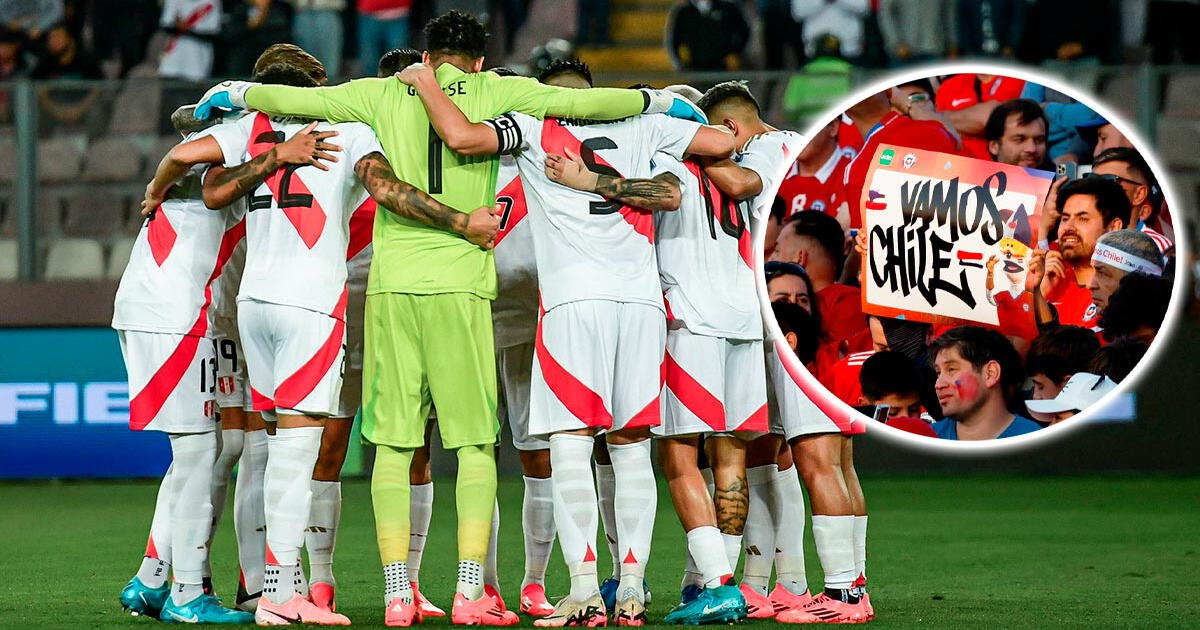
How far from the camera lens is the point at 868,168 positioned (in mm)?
5621

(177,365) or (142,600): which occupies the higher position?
(177,365)

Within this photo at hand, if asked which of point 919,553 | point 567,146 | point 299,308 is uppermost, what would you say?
point 567,146

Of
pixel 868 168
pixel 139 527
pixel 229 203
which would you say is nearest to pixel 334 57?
pixel 139 527

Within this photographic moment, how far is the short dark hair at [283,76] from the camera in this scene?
6586 millimetres

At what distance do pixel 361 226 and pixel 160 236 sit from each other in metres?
0.81

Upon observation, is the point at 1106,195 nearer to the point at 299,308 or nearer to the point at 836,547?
the point at 836,547

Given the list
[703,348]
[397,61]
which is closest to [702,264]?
[703,348]

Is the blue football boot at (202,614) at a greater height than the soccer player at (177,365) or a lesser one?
lesser

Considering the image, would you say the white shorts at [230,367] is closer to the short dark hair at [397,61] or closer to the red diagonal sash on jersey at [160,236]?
the red diagonal sash on jersey at [160,236]

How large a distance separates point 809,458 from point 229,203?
8.04ft

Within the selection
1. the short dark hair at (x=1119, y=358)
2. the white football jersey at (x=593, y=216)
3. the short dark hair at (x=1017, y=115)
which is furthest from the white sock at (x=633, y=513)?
the short dark hair at (x=1017, y=115)

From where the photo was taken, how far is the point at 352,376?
6.86m

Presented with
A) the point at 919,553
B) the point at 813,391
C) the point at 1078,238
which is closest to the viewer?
the point at 1078,238

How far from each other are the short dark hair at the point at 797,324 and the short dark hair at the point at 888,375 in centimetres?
30
